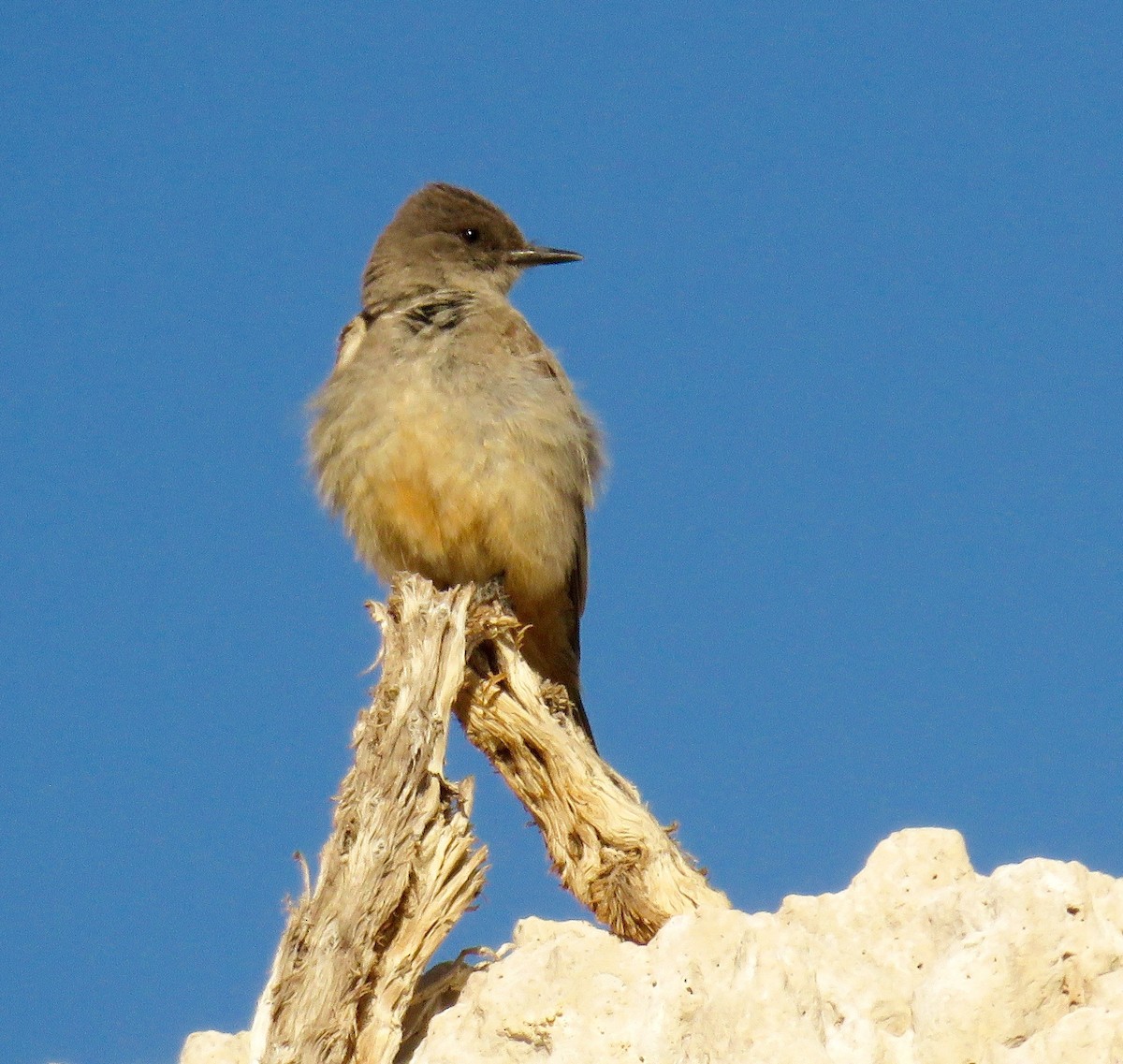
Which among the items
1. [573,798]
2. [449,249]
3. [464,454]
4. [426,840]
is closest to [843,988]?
[426,840]

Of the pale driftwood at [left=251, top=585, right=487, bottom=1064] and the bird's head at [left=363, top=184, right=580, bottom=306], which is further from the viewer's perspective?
the bird's head at [left=363, top=184, right=580, bottom=306]

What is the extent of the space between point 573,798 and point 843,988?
185cm

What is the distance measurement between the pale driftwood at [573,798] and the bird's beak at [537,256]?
2725 millimetres

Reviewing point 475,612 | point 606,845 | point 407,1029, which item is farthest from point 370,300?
point 407,1029

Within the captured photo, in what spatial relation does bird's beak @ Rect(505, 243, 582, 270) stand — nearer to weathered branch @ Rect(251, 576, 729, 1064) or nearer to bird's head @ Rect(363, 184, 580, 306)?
bird's head @ Rect(363, 184, 580, 306)

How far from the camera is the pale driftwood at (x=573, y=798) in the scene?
7.39 meters

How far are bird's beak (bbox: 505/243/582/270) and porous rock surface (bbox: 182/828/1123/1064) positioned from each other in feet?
16.4

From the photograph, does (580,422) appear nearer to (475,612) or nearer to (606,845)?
(475,612)

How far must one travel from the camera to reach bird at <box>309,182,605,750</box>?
883 cm

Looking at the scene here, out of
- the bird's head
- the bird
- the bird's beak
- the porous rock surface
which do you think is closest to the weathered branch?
the porous rock surface

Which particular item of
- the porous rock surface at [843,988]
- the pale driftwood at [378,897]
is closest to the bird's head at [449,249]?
the pale driftwood at [378,897]

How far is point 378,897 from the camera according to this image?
6.78 m

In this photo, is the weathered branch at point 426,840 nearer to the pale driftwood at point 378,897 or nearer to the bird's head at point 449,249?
the pale driftwood at point 378,897

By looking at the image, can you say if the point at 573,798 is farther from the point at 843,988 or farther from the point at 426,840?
the point at 843,988
